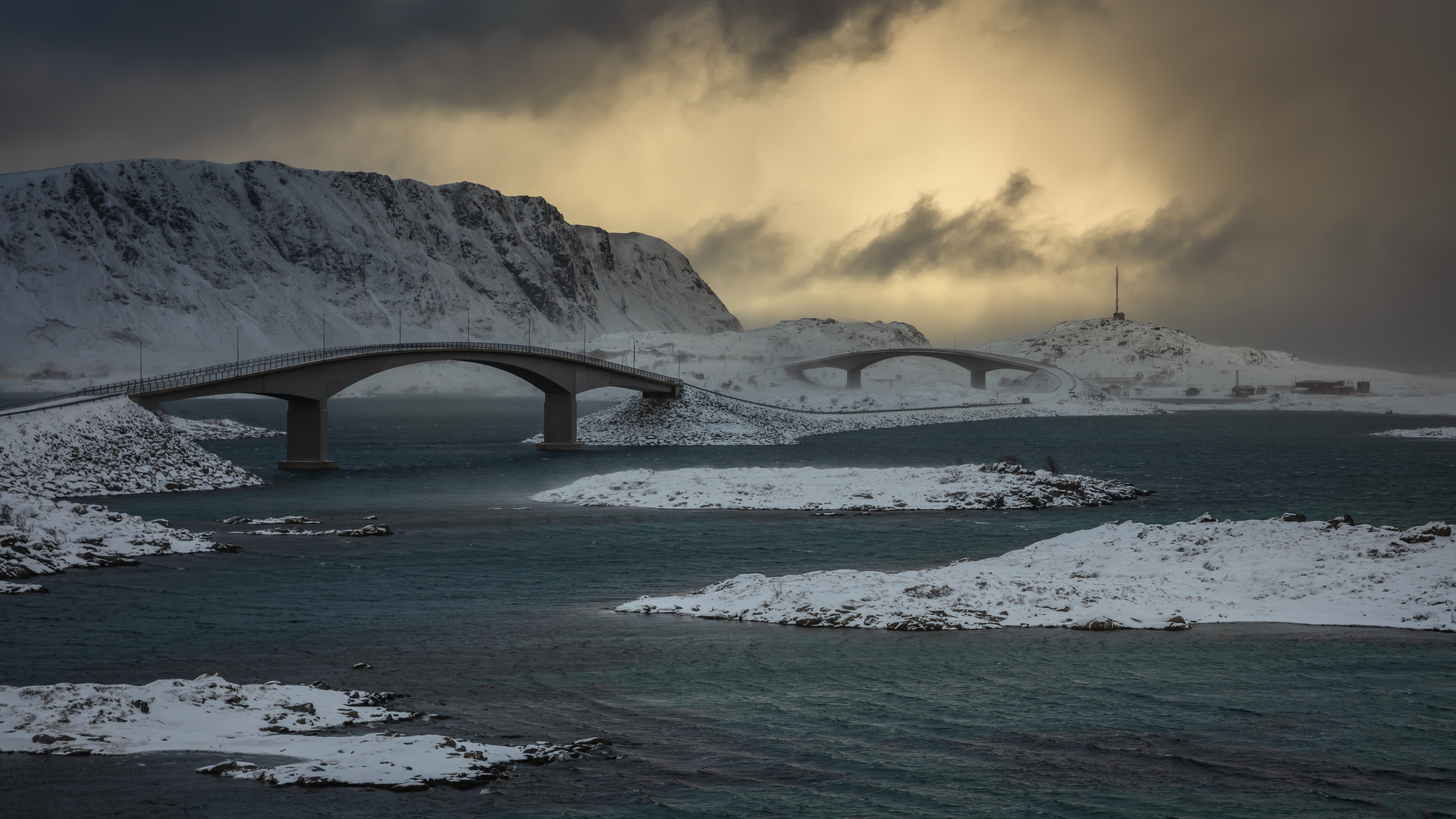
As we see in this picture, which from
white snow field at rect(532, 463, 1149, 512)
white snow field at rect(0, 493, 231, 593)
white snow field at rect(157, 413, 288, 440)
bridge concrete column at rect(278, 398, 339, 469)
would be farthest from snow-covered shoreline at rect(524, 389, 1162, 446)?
white snow field at rect(0, 493, 231, 593)

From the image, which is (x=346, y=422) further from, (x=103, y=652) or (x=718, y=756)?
(x=718, y=756)

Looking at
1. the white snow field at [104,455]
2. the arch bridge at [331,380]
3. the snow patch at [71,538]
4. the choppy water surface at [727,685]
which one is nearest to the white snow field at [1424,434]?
the arch bridge at [331,380]

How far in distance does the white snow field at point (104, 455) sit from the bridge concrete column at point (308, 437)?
31.6ft

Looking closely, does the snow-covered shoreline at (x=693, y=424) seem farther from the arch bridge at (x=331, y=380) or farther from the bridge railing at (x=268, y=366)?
the bridge railing at (x=268, y=366)

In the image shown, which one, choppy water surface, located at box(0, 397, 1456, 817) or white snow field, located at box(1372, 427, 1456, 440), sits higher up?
white snow field, located at box(1372, 427, 1456, 440)

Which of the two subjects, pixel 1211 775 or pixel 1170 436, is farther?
pixel 1170 436

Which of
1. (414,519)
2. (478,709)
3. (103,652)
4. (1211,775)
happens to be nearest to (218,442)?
(414,519)

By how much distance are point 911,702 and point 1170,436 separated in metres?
132

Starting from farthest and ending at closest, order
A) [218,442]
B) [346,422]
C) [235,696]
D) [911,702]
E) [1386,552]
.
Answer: [346,422]
[218,442]
[1386,552]
[911,702]
[235,696]

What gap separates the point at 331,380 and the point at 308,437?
17.8ft

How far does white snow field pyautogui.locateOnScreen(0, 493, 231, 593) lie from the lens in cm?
3409

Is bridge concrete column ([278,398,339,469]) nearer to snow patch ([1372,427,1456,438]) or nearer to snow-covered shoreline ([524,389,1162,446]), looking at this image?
snow-covered shoreline ([524,389,1162,446])

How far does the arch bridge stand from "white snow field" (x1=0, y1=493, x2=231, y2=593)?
1347 inches

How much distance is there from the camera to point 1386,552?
30141mm
